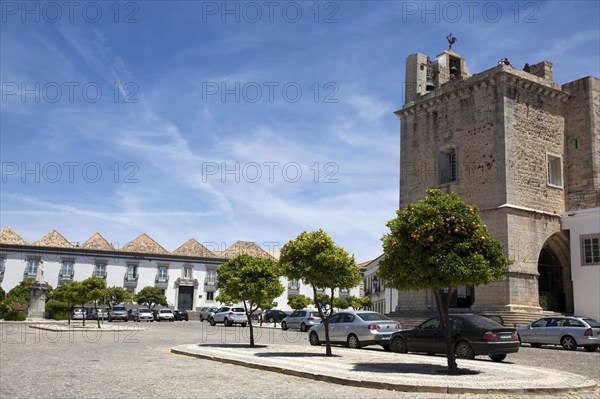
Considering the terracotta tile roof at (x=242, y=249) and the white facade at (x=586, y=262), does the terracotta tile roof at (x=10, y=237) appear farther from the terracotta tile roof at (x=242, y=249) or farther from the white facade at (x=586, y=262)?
the white facade at (x=586, y=262)

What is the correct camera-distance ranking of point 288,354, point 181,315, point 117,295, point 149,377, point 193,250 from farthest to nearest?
point 193,250 → point 117,295 → point 181,315 → point 288,354 → point 149,377

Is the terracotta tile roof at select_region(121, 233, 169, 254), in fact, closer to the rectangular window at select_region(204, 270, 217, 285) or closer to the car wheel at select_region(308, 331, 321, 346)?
the rectangular window at select_region(204, 270, 217, 285)

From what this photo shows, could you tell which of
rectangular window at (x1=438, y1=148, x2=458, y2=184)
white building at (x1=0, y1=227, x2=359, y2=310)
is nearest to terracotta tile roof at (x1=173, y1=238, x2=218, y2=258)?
white building at (x1=0, y1=227, x2=359, y2=310)

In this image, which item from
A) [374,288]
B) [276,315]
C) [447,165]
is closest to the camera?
[447,165]

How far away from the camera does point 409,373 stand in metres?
11.3

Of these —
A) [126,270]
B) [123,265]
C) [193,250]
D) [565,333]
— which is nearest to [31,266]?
[123,265]

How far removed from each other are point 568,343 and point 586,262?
887 centimetres

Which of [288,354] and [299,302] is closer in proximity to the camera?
[288,354]

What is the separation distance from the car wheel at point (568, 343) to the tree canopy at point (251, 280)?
1028 cm

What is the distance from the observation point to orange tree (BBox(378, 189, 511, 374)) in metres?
11.4

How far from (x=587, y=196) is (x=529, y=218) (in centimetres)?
391

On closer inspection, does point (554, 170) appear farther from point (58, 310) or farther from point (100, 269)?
point (100, 269)

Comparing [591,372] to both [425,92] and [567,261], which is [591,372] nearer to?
[567,261]

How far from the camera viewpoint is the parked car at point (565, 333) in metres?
19.6
